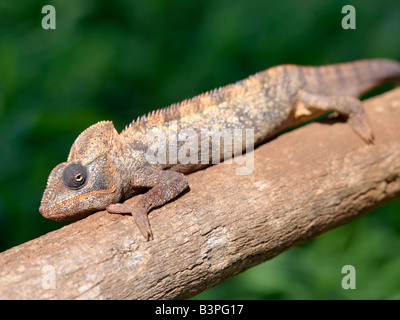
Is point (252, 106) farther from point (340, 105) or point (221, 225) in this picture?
point (221, 225)

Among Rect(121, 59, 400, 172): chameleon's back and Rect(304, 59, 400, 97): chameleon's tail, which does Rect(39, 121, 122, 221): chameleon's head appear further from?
Rect(304, 59, 400, 97): chameleon's tail

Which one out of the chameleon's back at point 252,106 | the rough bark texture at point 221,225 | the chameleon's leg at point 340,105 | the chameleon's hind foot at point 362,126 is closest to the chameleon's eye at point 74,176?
the rough bark texture at point 221,225

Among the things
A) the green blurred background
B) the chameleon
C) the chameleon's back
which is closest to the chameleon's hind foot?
the chameleon

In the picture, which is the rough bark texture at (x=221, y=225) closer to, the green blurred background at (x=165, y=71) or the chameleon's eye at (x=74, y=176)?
the chameleon's eye at (x=74, y=176)

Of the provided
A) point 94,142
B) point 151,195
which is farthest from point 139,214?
point 94,142

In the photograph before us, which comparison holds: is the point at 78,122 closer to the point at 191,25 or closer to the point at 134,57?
the point at 134,57

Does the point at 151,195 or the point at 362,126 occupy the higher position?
the point at 362,126
